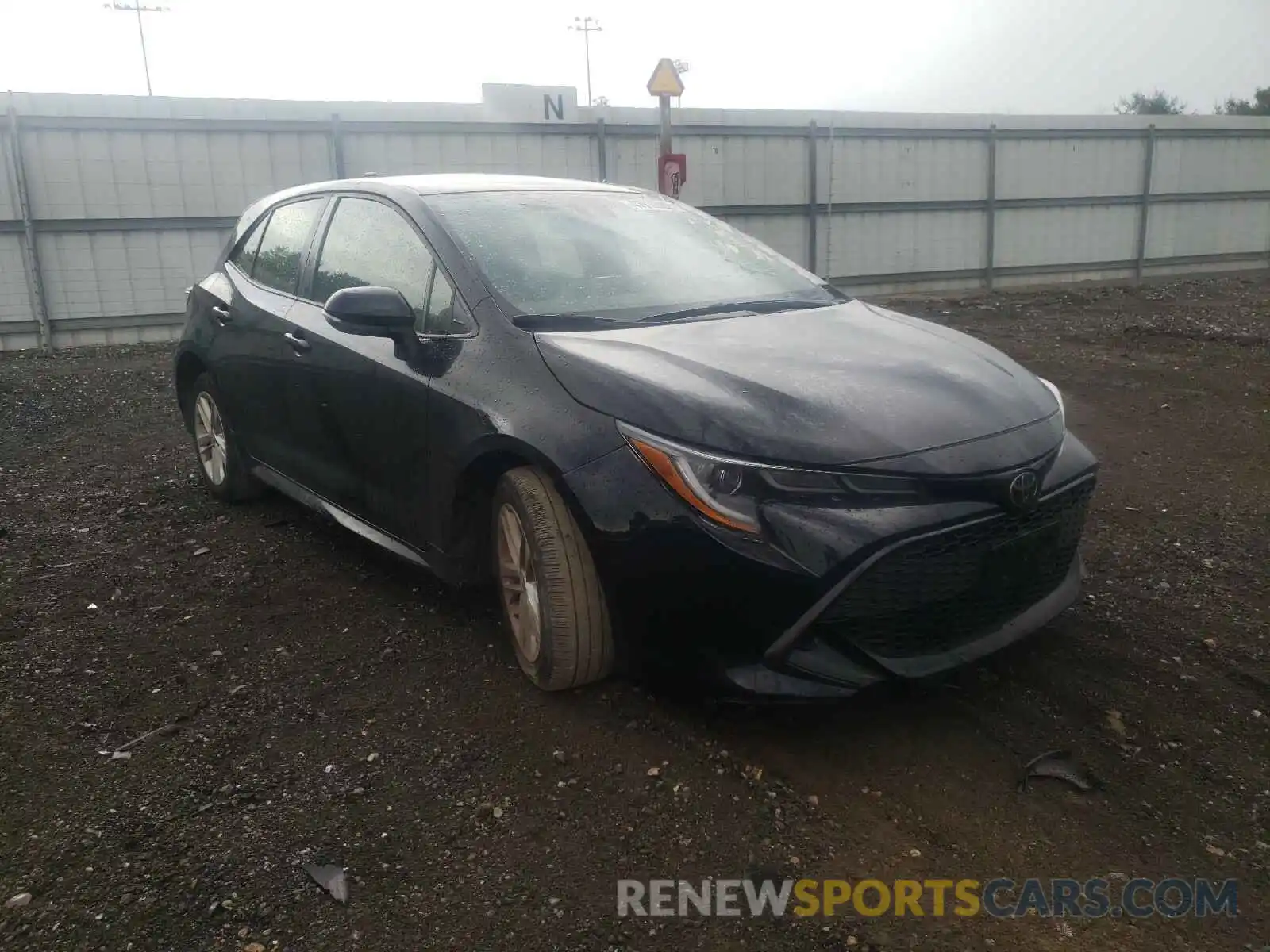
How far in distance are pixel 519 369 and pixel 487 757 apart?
1.08 meters

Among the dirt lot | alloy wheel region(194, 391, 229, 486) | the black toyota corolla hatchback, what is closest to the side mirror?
the black toyota corolla hatchback

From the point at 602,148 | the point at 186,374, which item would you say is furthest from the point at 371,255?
the point at 602,148

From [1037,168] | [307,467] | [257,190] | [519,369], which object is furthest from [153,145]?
[1037,168]

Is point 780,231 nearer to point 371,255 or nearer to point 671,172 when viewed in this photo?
point 671,172

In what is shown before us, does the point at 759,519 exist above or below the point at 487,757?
above

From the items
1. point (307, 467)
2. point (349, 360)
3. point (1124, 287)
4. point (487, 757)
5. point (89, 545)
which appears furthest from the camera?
point (1124, 287)

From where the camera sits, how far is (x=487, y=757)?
2.83m

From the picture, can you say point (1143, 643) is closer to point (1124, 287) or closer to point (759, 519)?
point (759, 519)

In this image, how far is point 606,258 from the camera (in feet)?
11.8

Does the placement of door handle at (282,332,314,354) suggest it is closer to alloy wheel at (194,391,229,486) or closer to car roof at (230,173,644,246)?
car roof at (230,173,644,246)

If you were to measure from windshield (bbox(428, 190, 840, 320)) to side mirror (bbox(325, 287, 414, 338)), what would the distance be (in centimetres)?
29

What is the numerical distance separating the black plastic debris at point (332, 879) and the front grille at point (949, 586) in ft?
4.06

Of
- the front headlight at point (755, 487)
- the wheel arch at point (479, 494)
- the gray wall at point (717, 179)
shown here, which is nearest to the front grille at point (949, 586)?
the front headlight at point (755, 487)

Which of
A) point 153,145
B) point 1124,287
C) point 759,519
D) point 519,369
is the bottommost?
point 1124,287
